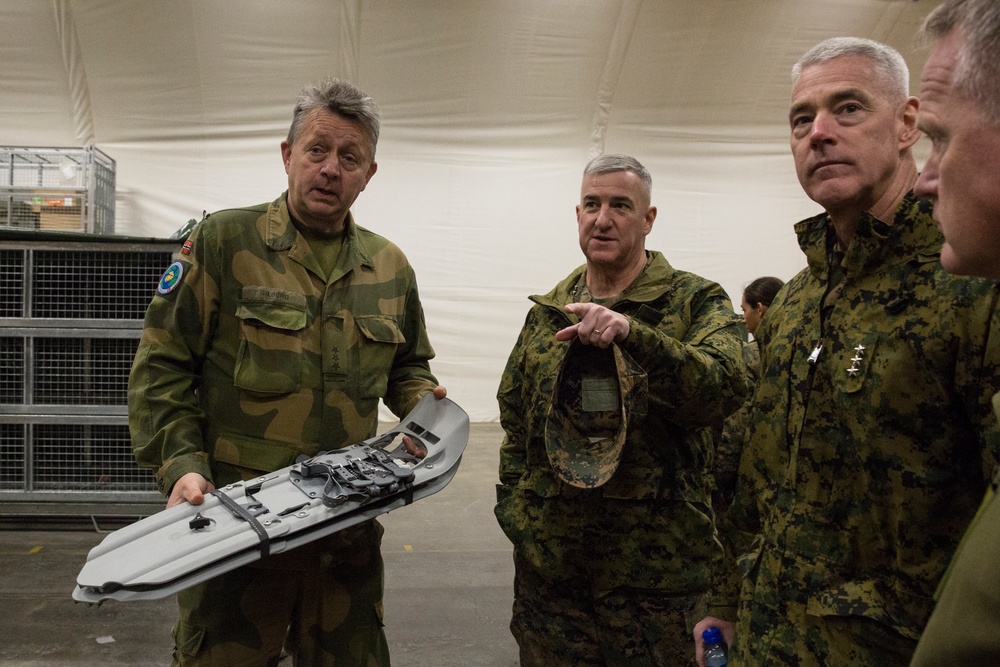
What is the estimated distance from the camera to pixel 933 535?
1068 millimetres

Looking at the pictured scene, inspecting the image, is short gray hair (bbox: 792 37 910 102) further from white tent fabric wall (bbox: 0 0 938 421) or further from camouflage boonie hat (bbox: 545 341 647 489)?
white tent fabric wall (bbox: 0 0 938 421)

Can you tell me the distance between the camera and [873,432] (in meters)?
1.13

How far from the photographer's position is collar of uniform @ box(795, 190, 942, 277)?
1.15 meters

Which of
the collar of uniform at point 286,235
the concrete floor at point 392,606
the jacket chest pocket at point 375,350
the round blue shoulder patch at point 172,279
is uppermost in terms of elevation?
the collar of uniform at point 286,235

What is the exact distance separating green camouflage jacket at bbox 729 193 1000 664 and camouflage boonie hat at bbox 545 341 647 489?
34 cm

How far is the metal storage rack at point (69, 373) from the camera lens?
3971 mm

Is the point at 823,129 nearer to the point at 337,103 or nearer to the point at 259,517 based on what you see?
the point at 337,103

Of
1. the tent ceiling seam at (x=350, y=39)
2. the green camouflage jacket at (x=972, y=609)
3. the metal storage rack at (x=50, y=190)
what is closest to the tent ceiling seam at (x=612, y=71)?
the tent ceiling seam at (x=350, y=39)

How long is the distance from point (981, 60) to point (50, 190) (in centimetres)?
614

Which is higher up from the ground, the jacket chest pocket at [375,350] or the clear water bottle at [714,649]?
the jacket chest pocket at [375,350]

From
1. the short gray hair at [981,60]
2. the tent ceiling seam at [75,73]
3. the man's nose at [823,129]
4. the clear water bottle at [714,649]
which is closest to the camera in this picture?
the short gray hair at [981,60]

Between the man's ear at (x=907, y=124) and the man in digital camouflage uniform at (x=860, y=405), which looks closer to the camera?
the man in digital camouflage uniform at (x=860, y=405)

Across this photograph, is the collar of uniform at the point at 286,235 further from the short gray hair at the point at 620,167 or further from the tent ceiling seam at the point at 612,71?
the tent ceiling seam at the point at 612,71

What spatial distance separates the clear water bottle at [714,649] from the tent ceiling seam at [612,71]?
683 centimetres
